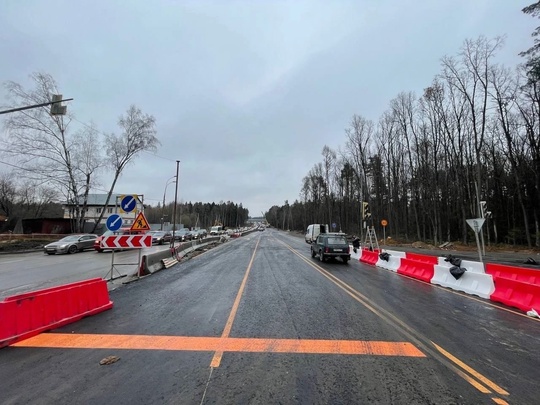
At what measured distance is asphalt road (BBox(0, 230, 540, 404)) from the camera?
3561 millimetres

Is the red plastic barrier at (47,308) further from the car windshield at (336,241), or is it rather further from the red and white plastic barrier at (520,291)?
the car windshield at (336,241)

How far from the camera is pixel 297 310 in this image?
291 inches

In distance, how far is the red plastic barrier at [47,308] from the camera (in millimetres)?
5203

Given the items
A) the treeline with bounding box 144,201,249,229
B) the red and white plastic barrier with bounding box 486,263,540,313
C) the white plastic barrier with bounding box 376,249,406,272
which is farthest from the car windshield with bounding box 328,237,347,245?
the treeline with bounding box 144,201,249,229

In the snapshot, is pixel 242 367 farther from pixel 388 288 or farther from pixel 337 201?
pixel 337 201

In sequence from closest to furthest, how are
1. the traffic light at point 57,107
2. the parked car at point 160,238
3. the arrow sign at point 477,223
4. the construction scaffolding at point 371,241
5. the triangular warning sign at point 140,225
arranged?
the triangular warning sign at point 140,225 < the traffic light at point 57,107 < the arrow sign at point 477,223 < the construction scaffolding at point 371,241 < the parked car at point 160,238

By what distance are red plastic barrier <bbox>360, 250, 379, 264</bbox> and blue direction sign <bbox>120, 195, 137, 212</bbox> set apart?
46.4ft

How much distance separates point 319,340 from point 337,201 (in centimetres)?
7163

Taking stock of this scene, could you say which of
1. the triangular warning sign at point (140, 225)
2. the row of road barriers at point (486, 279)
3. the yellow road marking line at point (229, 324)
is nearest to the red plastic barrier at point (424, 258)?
the row of road barriers at point (486, 279)

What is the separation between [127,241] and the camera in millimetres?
12641

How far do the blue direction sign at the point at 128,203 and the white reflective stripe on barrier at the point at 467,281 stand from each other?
12.2m

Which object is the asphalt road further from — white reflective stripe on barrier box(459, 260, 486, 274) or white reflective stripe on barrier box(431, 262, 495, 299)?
white reflective stripe on barrier box(459, 260, 486, 274)

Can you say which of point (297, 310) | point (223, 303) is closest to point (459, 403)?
point (297, 310)

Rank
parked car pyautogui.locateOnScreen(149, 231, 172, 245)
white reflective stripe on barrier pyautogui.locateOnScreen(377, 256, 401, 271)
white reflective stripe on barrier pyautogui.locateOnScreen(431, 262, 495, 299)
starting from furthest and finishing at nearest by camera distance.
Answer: parked car pyautogui.locateOnScreen(149, 231, 172, 245), white reflective stripe on barrier pyautogui.locateOnScreen(377, 256, 401, 271), white reflective stripe on barrier pyautogui.locateOnScreen(431, 262, 495, 299)
